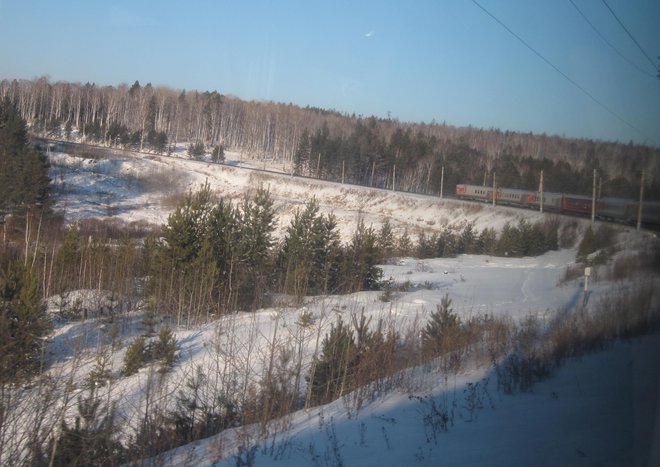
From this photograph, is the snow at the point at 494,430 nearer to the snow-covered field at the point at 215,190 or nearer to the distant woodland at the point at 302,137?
the snow-covered field at the point at 215,190

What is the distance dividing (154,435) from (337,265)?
43.1ft

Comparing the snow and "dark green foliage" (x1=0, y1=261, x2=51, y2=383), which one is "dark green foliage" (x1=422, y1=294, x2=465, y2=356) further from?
"dark green foliage" (x1=0, y1=261, x2=51, y2=383)

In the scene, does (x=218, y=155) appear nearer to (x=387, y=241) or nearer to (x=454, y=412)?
(x=387, y=241)

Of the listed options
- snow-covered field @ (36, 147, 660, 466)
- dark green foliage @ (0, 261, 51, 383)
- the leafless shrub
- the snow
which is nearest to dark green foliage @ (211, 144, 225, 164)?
snow-covered field @ (36, 147, 660, 466)

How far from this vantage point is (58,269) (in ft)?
55.7

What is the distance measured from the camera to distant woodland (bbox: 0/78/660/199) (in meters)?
28.9

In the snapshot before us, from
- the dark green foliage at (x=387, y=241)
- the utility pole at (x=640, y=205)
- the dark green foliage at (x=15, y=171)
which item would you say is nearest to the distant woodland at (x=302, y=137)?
the dark green foliage at (x=15, y=171)

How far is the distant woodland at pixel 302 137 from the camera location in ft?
94.7

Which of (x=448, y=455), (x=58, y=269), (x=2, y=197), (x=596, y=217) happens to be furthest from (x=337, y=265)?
(x=2, y=197)

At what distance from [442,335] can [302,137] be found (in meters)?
43.6

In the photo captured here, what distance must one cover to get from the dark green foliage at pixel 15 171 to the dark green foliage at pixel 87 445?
791 inches

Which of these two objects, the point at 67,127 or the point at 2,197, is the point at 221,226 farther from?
the point at 67,127

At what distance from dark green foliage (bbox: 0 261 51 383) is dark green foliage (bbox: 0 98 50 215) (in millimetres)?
12294

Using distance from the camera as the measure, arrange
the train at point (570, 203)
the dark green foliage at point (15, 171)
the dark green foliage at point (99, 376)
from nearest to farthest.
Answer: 1. the dark green foliage at point (99, 376)
2. the train at point (570, 203)
3. the dark green foliage at point (15, 171)
